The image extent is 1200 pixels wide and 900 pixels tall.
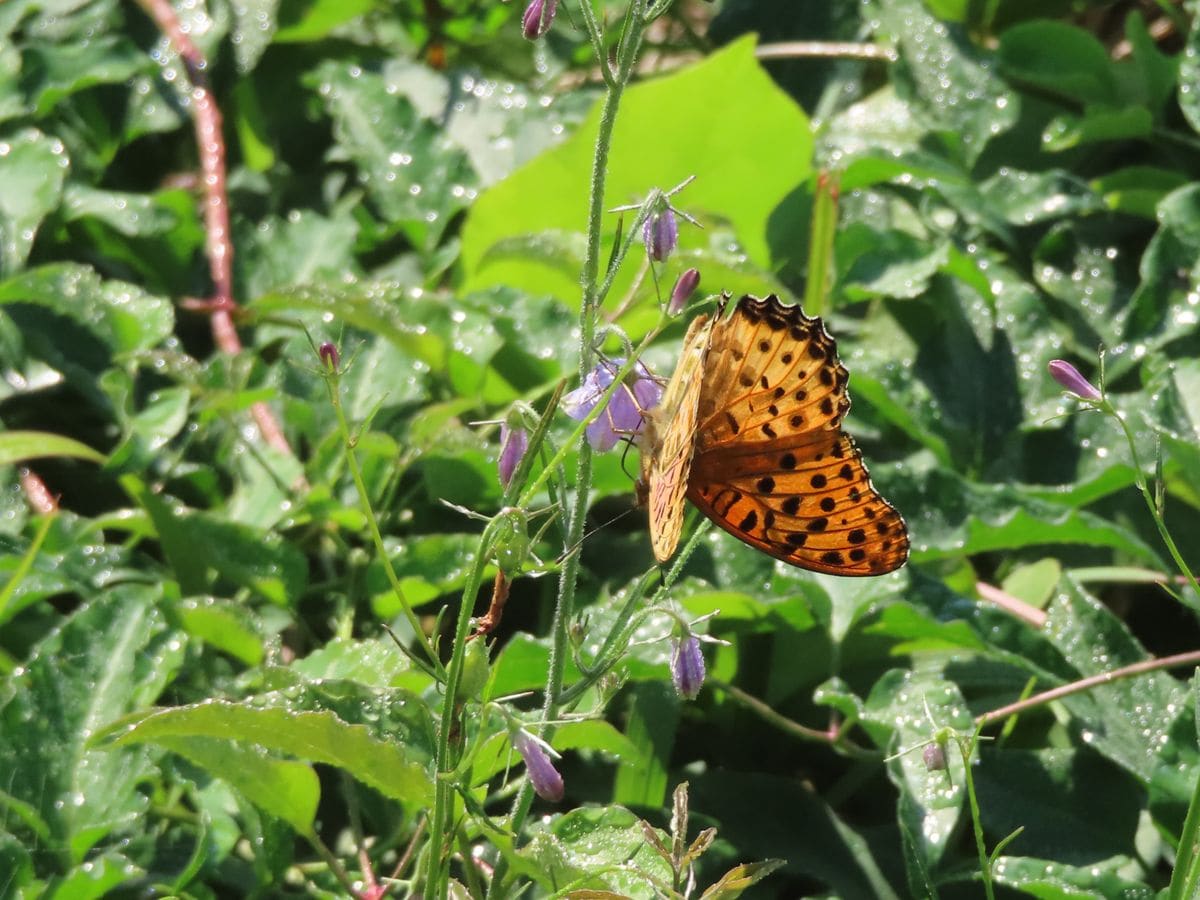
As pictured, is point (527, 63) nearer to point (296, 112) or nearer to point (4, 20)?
point (296, 112)

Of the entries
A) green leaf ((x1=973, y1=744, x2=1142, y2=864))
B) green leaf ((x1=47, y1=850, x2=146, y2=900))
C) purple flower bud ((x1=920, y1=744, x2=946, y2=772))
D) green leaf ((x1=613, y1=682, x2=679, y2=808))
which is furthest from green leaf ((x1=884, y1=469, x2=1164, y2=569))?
green leaf ((x1=47, y1=850, x2=146, y2=900))

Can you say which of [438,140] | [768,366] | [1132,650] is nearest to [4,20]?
[438,140]

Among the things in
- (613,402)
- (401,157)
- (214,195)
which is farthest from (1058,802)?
(214,195)

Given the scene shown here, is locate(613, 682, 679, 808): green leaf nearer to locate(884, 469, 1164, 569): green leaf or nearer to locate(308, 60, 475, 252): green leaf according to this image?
locate(884, 469, 1164, 569): green leaf

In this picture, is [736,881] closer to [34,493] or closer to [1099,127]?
[34,493]

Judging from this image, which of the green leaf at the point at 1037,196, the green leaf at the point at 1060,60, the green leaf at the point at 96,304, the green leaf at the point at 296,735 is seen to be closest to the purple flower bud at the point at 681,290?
the green leaf at the point at 296,735

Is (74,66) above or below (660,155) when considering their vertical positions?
above
